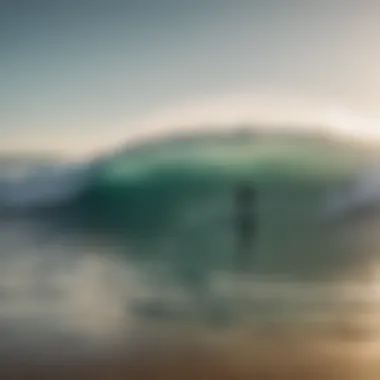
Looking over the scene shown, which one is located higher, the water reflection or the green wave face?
the green wave face

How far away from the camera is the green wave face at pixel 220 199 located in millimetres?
1395

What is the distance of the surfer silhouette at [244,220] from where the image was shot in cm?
139

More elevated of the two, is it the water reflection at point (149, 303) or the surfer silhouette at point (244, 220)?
the surfer silhouette at point (244, 220)

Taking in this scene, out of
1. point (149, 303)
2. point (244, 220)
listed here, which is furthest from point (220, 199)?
point (149, 303)

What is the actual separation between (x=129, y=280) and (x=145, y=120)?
0.33m

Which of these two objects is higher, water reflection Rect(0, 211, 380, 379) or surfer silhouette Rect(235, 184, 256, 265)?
surfer silhouette Rect(235, 184, 256, 265)

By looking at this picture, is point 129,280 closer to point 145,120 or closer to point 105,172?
point 105,172

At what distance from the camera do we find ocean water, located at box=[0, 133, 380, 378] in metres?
1.39

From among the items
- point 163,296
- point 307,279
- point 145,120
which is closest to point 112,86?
point 145,120

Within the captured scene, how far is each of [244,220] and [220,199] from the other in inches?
2.5

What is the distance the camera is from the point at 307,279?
4.57ft

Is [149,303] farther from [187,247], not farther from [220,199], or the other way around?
[220,199]

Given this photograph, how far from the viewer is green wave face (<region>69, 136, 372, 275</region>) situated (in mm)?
Result: 1395

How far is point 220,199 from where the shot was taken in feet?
4.61
